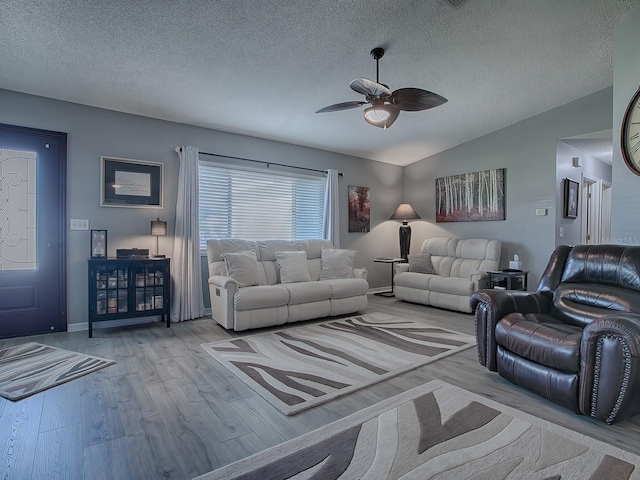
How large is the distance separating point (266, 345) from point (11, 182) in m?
3.20

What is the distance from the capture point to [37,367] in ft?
9.11

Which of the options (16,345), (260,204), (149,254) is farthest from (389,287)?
(16,345)

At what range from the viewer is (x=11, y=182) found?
358 cm

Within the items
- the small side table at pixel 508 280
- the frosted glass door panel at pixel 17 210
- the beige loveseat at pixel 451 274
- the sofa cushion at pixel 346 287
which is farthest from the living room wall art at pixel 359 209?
the frosted glass door panel at pixel 17 210

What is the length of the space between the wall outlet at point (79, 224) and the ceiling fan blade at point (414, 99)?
3.60m

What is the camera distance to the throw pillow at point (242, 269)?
159 inches

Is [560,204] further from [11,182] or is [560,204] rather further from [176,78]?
[11,182]

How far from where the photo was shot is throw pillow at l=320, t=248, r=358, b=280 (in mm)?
4871

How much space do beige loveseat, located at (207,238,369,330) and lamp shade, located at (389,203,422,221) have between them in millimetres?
1837

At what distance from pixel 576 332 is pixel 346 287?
2699mm

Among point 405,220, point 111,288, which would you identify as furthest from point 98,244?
point 405,220

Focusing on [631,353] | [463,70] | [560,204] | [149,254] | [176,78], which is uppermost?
[463,70]

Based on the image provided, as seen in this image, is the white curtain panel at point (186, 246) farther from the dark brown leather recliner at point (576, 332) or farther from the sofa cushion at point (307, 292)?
the dark brown leather recliner at point (576, 332)

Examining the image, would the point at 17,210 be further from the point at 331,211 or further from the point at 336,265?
the point at 331,211
